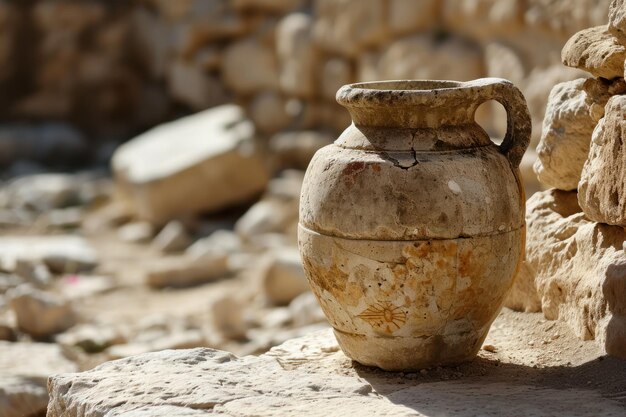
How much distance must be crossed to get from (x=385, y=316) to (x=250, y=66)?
24.7ft

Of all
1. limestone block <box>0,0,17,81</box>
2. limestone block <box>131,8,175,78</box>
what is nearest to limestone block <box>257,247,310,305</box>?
limestone block <box>131,8,175,78</box>

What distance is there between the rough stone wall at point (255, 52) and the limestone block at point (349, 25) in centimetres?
1

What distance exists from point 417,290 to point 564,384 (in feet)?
2.03

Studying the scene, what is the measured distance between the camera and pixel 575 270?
3.89 m

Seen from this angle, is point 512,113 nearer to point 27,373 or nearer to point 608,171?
point 608,171

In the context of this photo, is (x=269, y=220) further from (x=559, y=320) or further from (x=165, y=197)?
(x=559, y=320)

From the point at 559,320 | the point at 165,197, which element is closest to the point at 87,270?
the point at 165,197

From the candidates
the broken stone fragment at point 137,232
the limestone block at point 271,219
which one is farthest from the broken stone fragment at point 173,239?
the limestone block at point 271,219

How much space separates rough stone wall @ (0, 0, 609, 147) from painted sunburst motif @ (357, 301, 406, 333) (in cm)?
261

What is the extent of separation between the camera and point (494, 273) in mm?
3492

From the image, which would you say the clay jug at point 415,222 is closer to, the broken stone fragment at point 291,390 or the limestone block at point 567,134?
the broken stone fragment at point 291,390

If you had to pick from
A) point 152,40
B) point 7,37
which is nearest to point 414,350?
point 152,40

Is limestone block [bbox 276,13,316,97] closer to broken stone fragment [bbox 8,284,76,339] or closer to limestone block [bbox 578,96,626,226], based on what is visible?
broken stone fragment [bbox 8,284,76,339]

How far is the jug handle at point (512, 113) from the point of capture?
11.7ft
